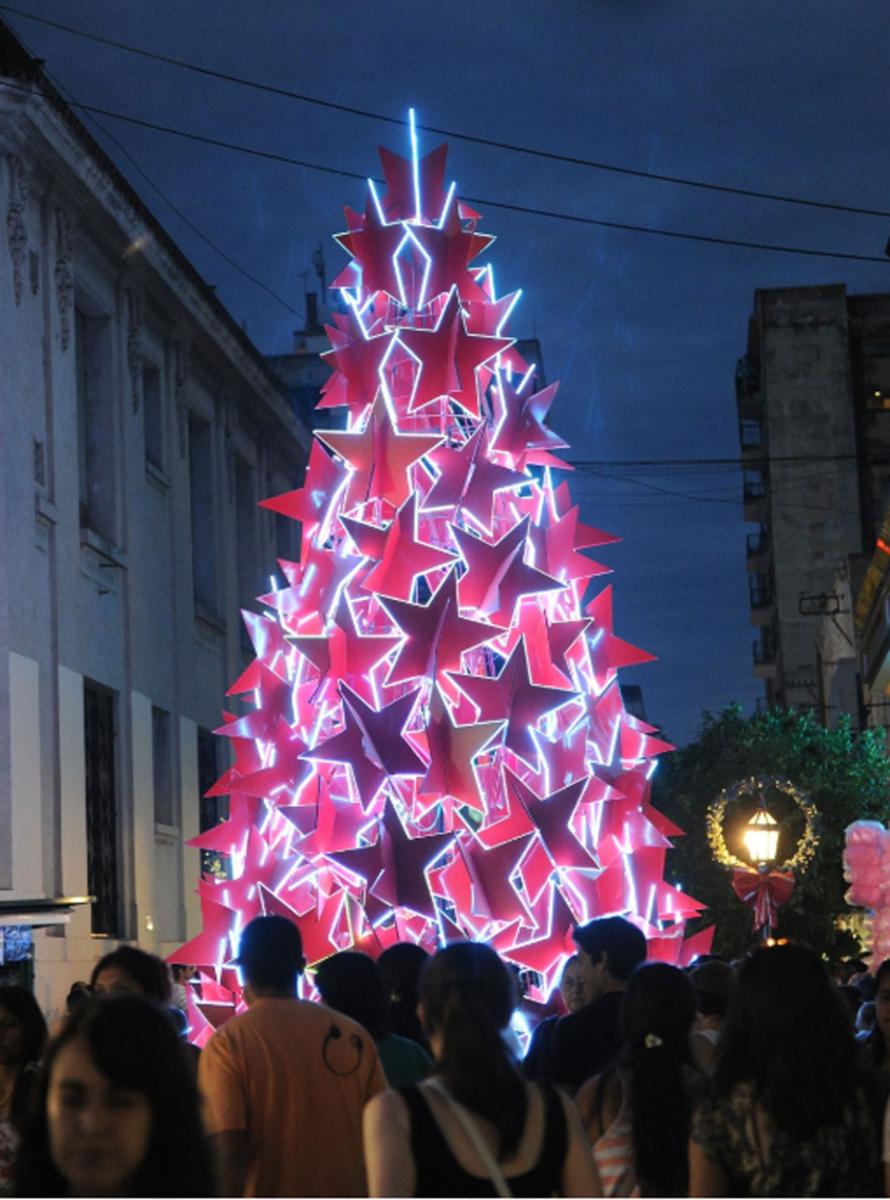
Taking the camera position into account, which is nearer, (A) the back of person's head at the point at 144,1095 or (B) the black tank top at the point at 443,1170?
(A) the back of person's head at the point at 144,1095

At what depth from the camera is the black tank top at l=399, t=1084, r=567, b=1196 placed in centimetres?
470

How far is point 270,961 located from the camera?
6539 mm

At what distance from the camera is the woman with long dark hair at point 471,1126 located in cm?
471

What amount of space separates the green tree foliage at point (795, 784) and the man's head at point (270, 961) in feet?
96.3

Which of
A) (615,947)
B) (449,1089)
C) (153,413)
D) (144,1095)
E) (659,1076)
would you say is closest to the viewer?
(144,1095)

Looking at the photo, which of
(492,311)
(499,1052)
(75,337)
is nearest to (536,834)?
(492,311)

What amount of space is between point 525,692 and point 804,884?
2600 cm

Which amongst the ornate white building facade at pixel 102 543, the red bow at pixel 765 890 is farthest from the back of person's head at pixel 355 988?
the red bow at pixel 765 890

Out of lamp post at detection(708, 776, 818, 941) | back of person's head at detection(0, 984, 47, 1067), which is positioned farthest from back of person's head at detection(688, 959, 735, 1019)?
lamp post at detection(708, 776, 818, 941)

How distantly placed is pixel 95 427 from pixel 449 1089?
19670 millimetres

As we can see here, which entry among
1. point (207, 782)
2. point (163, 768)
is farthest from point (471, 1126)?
point (207, 782)

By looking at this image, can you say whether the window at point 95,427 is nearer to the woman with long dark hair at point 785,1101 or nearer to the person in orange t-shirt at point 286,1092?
the person in orange t-shirt at point 286,1092

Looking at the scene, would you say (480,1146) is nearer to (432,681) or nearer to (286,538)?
(432,681)

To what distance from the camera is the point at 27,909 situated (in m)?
15.3
